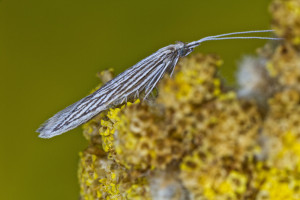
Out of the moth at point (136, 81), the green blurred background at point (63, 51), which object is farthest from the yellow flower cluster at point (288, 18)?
the green blurred background at point (63, 51)

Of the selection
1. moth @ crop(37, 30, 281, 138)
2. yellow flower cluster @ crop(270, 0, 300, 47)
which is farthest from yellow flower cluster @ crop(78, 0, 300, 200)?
moth @ crop(37, 30, 281, 138)

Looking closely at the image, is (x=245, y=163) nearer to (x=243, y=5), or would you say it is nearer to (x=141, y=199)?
(x=141, y=199)

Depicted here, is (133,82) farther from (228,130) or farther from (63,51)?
(63,51)

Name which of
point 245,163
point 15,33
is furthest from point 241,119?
point 15,33

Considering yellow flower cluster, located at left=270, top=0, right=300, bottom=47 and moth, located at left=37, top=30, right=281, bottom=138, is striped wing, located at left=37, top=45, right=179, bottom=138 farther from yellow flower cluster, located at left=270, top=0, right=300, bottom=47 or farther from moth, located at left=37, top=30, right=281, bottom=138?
yellow flower cluster, located at left=270, top=0, right=300, bottom=47

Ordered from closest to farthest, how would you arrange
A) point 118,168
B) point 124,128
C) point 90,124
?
1. point 124,128
2. point 118,168
3. point 90,124
